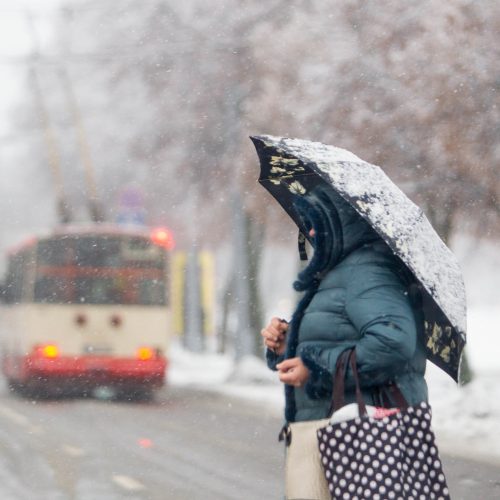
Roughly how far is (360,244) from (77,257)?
1364 centimetres

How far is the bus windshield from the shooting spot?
54.8 feet

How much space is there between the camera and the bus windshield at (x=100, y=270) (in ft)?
54.8

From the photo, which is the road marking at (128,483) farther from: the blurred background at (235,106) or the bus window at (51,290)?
the bus window at (51,290)

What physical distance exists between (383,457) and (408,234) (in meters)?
0.69

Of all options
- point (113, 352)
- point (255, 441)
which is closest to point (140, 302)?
point (113, 352)

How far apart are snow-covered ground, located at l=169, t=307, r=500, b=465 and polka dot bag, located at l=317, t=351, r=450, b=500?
6517 millimetres

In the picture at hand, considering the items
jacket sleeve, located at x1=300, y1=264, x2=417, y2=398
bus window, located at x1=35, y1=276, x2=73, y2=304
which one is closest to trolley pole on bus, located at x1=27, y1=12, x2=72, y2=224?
bus window, located at x1=35, y1=276, x2=73, y2=304

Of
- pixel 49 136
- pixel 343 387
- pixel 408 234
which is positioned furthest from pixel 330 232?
pixel 49 136

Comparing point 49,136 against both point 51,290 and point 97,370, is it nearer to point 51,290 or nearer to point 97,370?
point 51,290

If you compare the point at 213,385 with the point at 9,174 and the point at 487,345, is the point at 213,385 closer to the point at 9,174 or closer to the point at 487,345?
the point at 487,345

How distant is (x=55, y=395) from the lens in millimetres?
18266

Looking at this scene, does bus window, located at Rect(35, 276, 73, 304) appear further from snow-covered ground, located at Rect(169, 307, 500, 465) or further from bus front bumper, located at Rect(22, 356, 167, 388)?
snow-covered ground, located at Rect(169, 307, 500, 465)

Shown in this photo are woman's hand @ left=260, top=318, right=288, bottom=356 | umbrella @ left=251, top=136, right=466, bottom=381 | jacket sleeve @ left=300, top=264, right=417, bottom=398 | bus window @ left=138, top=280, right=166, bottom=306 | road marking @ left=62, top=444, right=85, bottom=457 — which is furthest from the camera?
bus window @ left=138, top=280, right=166, bottom=306

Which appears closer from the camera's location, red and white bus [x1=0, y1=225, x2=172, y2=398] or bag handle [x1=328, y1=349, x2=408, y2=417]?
bag handle [x1=328, y1=349, x2=408, y2=417]
